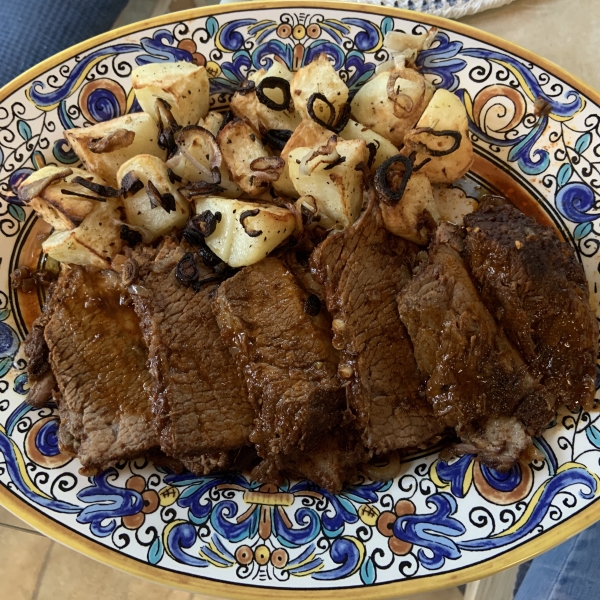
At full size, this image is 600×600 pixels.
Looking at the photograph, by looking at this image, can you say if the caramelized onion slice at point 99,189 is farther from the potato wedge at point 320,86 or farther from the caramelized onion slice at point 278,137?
the potato wedge at point 320,86

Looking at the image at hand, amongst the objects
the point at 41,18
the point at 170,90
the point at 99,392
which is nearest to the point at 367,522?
the point at 99,392

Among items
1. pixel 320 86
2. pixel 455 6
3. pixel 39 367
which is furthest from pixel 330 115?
pixel 39 367

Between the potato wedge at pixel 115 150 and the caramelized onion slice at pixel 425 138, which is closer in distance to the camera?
the caramelized onion slice at pixel 425 138

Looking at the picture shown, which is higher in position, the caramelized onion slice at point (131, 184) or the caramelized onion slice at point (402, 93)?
the caramelized onion slice at point (402, 93)

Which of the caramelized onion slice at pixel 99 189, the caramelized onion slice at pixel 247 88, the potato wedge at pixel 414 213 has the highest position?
the caramelized onion slice at pixel 247 88

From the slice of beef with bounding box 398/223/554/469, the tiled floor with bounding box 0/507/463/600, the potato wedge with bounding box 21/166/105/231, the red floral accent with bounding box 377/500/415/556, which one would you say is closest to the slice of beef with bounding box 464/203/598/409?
the slice of beef with bounding box 398/223/554/469

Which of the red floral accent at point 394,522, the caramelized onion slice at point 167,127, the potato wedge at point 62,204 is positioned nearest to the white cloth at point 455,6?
the caramelized onion slice at point 167,127

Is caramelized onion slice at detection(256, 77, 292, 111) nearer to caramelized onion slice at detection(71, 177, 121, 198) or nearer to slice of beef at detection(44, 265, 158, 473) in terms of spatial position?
caramelized onion slice at detection(71, 177, 121, 198)
